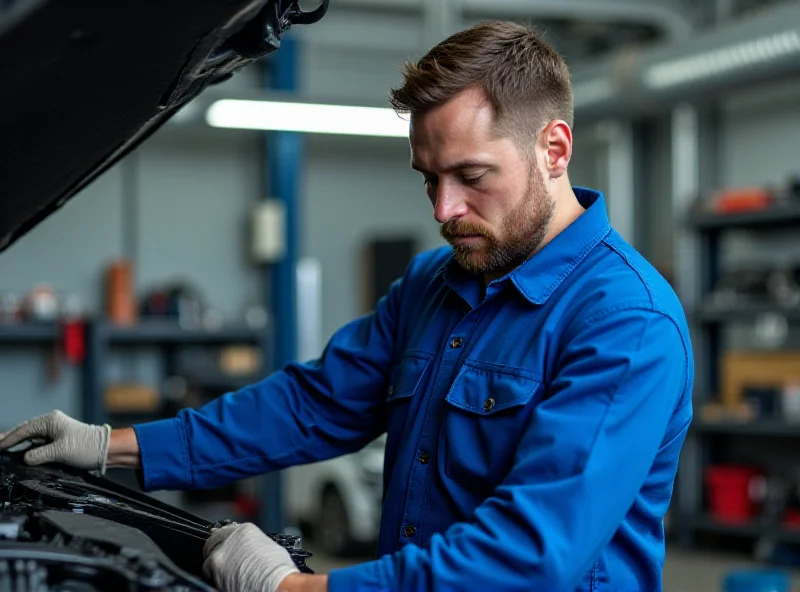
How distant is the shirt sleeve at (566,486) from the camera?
4.13 ft

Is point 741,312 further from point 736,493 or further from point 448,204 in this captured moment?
point 448,204

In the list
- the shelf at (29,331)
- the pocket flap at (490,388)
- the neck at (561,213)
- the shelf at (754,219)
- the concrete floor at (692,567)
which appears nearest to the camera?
the pocket flap at (490,388)

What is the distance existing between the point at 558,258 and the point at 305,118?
15.2 ft

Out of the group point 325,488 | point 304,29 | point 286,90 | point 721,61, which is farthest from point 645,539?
point 304,29

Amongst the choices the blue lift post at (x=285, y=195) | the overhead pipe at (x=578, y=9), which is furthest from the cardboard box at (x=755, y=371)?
the blue lift post at (x=285, y=195)

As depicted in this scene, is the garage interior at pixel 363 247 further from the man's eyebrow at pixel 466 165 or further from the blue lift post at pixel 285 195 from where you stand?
the man's eyebrow at pixel 466 165

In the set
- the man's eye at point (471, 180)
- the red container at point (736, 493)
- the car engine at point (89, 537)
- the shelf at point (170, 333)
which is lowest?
the red container at point (736, 493)

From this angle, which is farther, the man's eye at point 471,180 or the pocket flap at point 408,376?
the pocket flap at point 408,376

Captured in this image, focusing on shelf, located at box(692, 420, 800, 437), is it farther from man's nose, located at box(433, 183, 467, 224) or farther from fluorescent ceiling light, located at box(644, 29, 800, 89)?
man's nose, located at box(433, 183, 467, 224)

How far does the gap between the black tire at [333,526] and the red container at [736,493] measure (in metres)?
2.16

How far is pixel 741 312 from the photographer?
6145 mm

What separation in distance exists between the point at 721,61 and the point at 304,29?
9.42ft

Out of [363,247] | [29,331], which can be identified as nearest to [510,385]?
[29,331]

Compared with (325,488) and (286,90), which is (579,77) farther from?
(325,488)
